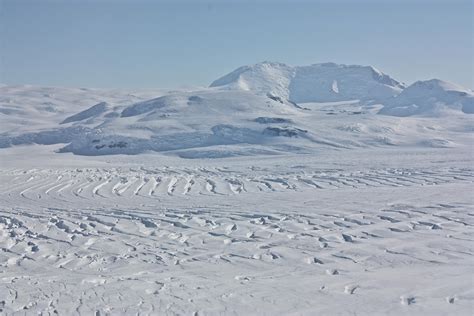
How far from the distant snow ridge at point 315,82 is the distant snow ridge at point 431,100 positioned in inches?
1537

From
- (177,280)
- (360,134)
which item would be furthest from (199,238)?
(360,134)

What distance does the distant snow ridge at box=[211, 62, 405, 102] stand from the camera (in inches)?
6097

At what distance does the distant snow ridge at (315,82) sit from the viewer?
155m

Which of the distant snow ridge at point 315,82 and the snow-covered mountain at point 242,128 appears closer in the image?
the snow-covered mountain at point 242,128

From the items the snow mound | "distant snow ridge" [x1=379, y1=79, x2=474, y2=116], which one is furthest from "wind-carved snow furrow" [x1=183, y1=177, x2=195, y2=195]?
the snow mound

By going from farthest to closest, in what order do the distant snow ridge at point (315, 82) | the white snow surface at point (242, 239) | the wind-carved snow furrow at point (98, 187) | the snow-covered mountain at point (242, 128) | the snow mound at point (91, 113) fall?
the distant snow ridge at point (315, 82)
the snow mound at point (91, 113)
the snow-covered mountain at point (242, 128)
the wind-carved snow furrow at point (98, 187)
the white snow surface at point (242, 239)

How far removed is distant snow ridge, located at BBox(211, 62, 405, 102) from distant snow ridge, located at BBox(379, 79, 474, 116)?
39.0m

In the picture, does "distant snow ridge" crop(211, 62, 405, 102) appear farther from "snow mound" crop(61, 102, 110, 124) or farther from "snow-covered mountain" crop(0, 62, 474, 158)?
"snow-covered mountain" crop(0, 62, 474, 158)

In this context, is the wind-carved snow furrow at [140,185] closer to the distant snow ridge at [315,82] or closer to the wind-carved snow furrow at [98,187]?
the wind-carved snow furrow at [98,187]

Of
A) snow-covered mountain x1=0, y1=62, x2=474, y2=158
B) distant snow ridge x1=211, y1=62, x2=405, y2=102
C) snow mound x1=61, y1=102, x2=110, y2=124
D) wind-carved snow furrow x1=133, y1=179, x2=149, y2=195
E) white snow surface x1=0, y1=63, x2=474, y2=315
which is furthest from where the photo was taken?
distant snow ridge x1=211, y1=62, x2=405, y2=102

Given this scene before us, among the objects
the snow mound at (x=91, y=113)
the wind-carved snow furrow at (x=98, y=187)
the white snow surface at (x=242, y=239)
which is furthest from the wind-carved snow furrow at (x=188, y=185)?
the snow mound at (x=91, y=113)

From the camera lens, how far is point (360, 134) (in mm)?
45688

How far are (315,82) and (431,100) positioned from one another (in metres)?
80.2

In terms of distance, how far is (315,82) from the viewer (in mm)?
170625
